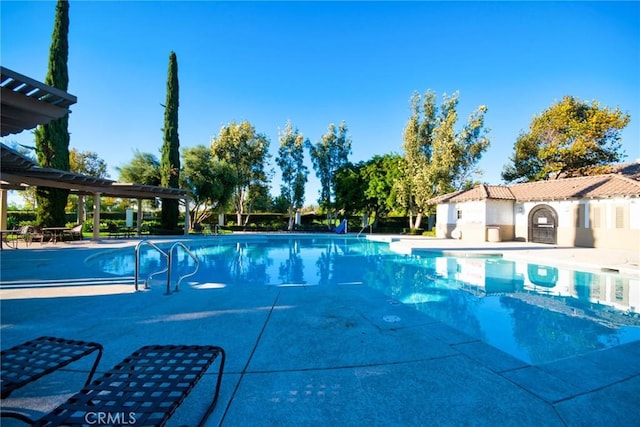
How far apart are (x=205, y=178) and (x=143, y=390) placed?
2104 cm

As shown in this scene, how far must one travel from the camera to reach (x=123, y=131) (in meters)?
19.8

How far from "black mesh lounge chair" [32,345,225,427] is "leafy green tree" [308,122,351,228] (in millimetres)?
26236

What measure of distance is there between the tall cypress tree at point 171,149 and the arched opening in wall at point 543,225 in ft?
78.9

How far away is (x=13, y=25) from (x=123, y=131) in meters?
13.0

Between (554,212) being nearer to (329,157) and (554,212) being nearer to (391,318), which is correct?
(329,157)

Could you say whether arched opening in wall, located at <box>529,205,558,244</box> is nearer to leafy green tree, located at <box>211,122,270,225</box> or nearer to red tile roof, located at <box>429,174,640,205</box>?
red tile roof, located at <box>429,174,640,205</box>

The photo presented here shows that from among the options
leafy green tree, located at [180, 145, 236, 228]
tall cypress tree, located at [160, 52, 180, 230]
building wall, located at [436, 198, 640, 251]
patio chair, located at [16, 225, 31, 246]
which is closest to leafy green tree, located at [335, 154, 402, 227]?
building wall, located at [436, 198, 640, 251]

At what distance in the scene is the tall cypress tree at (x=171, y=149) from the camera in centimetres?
1955

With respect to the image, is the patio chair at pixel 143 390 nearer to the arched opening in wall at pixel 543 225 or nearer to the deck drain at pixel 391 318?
the deck drain at pixel 391 318

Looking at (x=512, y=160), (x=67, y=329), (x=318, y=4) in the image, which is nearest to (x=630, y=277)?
(x=67, y=329)

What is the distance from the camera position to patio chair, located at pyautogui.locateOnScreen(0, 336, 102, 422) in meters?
1.51

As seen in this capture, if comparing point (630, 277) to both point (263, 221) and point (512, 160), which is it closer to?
point (512, 160)

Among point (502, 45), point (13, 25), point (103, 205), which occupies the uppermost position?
point (502, 45)
